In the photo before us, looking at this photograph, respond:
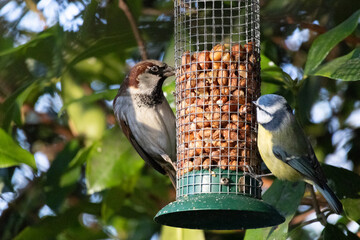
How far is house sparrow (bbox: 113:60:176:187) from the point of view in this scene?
5758mm

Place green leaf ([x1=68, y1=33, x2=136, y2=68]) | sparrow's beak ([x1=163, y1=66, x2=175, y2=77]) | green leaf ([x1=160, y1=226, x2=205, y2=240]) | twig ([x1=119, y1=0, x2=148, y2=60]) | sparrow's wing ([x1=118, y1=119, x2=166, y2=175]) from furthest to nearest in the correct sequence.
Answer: green leaf ([x1=68, y1=33, x2=136, y2=68]) < twig ([x1=119, y1=0, x2=148, y2=60]) < sparrow's wing ([x1=118, y1=119, x2=166, y2=175]) < green leaf ([x1=160, y1=226, x2=205, y2=240]) < sparrow's beak ([x1=163, y1=66, x2=175, y2=77])

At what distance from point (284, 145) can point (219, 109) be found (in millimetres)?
524

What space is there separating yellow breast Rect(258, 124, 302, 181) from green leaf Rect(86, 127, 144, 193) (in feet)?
5.86

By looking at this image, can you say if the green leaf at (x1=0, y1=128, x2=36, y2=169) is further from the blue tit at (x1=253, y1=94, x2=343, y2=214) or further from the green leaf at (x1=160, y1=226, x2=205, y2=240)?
the blue tit at (x1=253, y1=94, x2=343, y2=214)

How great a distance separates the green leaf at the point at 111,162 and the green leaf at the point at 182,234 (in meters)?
0.63

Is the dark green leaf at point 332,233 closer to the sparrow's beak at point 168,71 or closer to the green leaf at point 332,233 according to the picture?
the green leaf at point 332,233

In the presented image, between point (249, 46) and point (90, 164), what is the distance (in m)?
1.96

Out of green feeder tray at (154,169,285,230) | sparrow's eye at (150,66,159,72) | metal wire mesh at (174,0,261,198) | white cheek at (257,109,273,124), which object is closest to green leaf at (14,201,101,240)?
sparrow's eye at (150,66,159,72)

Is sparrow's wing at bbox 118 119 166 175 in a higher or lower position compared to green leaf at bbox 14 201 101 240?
higher

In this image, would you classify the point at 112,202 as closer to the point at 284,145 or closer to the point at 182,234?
the point at 182,234

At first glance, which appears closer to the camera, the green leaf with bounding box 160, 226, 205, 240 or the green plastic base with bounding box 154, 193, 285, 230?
the green plastic base with bounding box 154, 193, 285, 230

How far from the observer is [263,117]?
4.61 metres

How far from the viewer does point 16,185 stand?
24.2ft

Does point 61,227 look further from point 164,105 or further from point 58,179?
point 164,105
